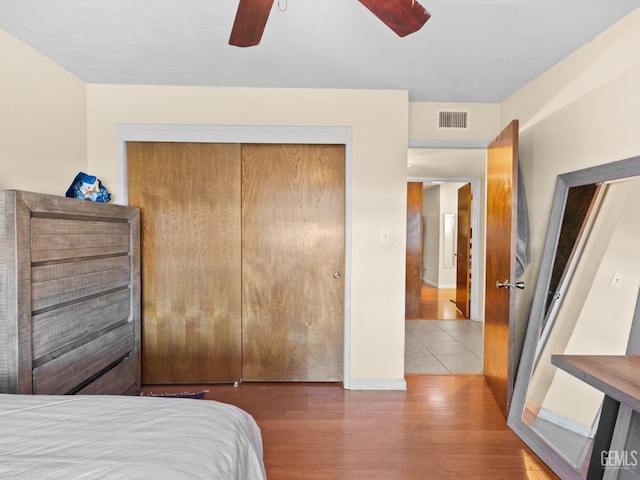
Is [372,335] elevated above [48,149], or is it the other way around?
[48,149]

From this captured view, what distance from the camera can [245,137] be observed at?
9.48ft

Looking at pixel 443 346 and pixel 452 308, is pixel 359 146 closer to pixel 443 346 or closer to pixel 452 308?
pixel 443 346

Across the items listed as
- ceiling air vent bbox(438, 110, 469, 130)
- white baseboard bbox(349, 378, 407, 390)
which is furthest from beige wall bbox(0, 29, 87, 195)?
ceiling air vent bbox(438, 110, 469, 130)

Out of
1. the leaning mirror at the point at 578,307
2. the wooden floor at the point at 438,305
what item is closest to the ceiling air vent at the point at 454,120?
the leaning mirror at the point at 578,307

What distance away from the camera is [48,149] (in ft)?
8.04

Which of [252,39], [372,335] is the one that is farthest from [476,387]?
[252,39]

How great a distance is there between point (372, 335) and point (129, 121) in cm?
262

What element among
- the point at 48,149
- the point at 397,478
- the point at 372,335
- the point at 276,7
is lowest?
the point at 397,478

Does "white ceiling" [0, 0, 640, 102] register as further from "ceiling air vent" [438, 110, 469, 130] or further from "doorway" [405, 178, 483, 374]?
"doorway" [405, 178, 483, 374]

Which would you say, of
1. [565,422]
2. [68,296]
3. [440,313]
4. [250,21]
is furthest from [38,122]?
[440,313]

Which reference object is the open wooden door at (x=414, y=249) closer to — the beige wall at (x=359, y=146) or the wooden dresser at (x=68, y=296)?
the beige wall at (x=359, y=146)

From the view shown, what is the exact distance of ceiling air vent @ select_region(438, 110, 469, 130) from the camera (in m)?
3.14

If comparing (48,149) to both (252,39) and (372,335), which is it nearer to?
(252,39)

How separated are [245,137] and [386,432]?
2391 millimetres
